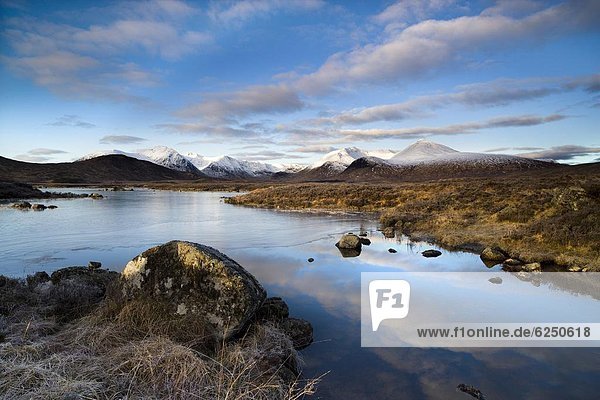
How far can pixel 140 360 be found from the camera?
19.5ft

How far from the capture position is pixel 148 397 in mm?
5016

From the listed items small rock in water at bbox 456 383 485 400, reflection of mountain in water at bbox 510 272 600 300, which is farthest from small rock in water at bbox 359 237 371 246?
small rock in water at bbox 456 383 485 400

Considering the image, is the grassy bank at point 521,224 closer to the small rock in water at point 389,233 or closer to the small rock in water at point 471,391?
the small rock in water at point 389,233

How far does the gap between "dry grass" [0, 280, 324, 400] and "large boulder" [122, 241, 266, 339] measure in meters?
0.26

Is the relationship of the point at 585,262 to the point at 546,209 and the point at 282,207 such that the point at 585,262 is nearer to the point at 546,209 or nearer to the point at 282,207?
the point at 546,209

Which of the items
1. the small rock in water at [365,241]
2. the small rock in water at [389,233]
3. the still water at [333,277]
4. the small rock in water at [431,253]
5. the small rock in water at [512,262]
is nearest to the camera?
the still water at [333,277]

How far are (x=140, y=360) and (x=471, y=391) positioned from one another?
17.9 ft

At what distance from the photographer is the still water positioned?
22.0ft

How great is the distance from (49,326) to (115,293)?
51.1 inches

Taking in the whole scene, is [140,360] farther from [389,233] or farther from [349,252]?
[389,233]

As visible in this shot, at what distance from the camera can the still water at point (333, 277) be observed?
22.0 ft

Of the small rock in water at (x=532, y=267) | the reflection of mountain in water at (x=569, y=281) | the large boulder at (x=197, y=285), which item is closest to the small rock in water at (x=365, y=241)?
the reflection of mountain in water at (x=569, y=281)

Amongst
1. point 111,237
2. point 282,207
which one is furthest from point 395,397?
point 282,207

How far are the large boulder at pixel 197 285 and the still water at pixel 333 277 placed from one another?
1.69 metres
